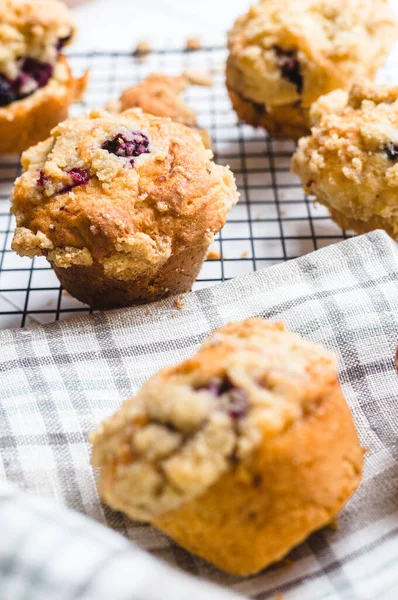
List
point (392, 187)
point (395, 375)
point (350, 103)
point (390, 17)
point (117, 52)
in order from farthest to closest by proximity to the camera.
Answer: point (117, 52), point (390, 17), point (350, 103), point (392, 187), point (395, 375)

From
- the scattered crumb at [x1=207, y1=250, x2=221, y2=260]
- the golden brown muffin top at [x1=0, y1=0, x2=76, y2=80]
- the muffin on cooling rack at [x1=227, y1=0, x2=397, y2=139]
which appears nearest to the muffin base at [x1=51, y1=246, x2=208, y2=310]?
the scattered crumb at [x1=207, y1=250, x2=221, y2=260]

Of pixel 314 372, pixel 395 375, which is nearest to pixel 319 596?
pixel 314 372

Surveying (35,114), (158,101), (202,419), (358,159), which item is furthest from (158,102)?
(202,419)

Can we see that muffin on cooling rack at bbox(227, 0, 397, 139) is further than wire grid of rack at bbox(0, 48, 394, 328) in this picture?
Yes

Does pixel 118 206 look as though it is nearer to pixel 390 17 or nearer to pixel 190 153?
pixel 190 153

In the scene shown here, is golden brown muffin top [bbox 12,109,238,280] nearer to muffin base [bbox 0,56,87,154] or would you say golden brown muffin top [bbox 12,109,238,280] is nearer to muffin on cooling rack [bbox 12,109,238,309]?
muffin on cooling rack [bbox 12,109,238,309]

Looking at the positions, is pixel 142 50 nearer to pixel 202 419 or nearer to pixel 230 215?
pixel 230 215

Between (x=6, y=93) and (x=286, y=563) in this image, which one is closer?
(x=286, y=563)
